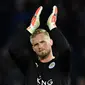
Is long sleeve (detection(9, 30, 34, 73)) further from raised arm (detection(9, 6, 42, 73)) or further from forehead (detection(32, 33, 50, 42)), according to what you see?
forehead (detection(32, 33, 50, 42))

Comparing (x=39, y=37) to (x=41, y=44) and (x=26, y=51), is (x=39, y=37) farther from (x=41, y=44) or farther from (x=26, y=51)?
(x=26, y=51)

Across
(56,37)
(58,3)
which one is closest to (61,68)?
(56,37)

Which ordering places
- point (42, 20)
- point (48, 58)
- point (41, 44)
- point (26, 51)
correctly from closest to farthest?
point (41, 44) < point (48, 58) < point (26, 51) < point (42, 20)

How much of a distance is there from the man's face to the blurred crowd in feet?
2.33

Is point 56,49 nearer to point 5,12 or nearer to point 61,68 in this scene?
point 61,68

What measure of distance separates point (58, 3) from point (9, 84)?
101 centimetres

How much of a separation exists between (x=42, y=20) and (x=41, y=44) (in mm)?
769

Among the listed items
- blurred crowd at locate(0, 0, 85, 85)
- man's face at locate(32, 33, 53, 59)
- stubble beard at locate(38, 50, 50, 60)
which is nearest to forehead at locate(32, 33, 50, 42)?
man's face at locate(32, 33, 53, 59)

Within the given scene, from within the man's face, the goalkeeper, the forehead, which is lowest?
the goalkeeper

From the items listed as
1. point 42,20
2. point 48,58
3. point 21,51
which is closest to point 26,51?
point 21,51

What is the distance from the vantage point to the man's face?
2.62 meters

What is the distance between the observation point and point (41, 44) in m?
2.62

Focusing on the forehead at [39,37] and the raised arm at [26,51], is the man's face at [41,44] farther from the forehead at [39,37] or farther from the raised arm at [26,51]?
the raised arm at [26,51]

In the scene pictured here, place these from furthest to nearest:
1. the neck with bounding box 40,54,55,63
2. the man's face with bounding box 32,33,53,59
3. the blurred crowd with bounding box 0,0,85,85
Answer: the blurred crowd with bounding box 0,0,85,85 → the neck with bounding box 40,54,55,63 → the man's face with bounding box 32,33,53,59
